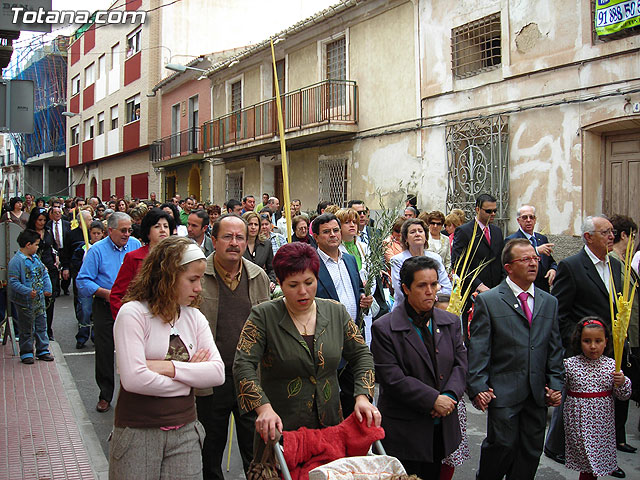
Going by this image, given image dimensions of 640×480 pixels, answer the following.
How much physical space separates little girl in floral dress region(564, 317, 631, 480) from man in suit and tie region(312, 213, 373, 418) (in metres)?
1.55

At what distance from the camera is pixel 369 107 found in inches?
644

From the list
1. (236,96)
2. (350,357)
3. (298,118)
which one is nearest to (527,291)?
(350,357)

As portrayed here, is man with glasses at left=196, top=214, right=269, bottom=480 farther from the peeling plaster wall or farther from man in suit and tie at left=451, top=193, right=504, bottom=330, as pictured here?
the peeling plaster wall

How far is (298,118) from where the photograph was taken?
725 inches

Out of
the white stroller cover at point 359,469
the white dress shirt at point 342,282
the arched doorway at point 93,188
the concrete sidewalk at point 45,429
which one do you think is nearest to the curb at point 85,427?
the concrete sidewalk at point 45,429

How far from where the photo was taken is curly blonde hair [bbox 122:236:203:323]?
3.08m

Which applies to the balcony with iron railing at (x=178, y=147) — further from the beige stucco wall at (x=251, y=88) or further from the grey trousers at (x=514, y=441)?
the grey trousers at (x=514, y=441)

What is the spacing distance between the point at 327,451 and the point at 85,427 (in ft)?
11.2

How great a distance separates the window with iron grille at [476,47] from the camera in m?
12.7

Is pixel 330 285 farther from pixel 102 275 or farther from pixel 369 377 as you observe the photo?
pixel 102 275

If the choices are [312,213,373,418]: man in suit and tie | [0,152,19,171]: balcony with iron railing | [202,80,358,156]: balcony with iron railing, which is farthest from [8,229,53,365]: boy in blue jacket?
[0,152,19,171]: balcony with iron railing

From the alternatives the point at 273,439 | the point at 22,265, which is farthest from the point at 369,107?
the point at 273,439

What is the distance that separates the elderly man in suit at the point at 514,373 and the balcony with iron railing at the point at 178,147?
73.9ft

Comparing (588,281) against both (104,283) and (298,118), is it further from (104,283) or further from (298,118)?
(298,118)
